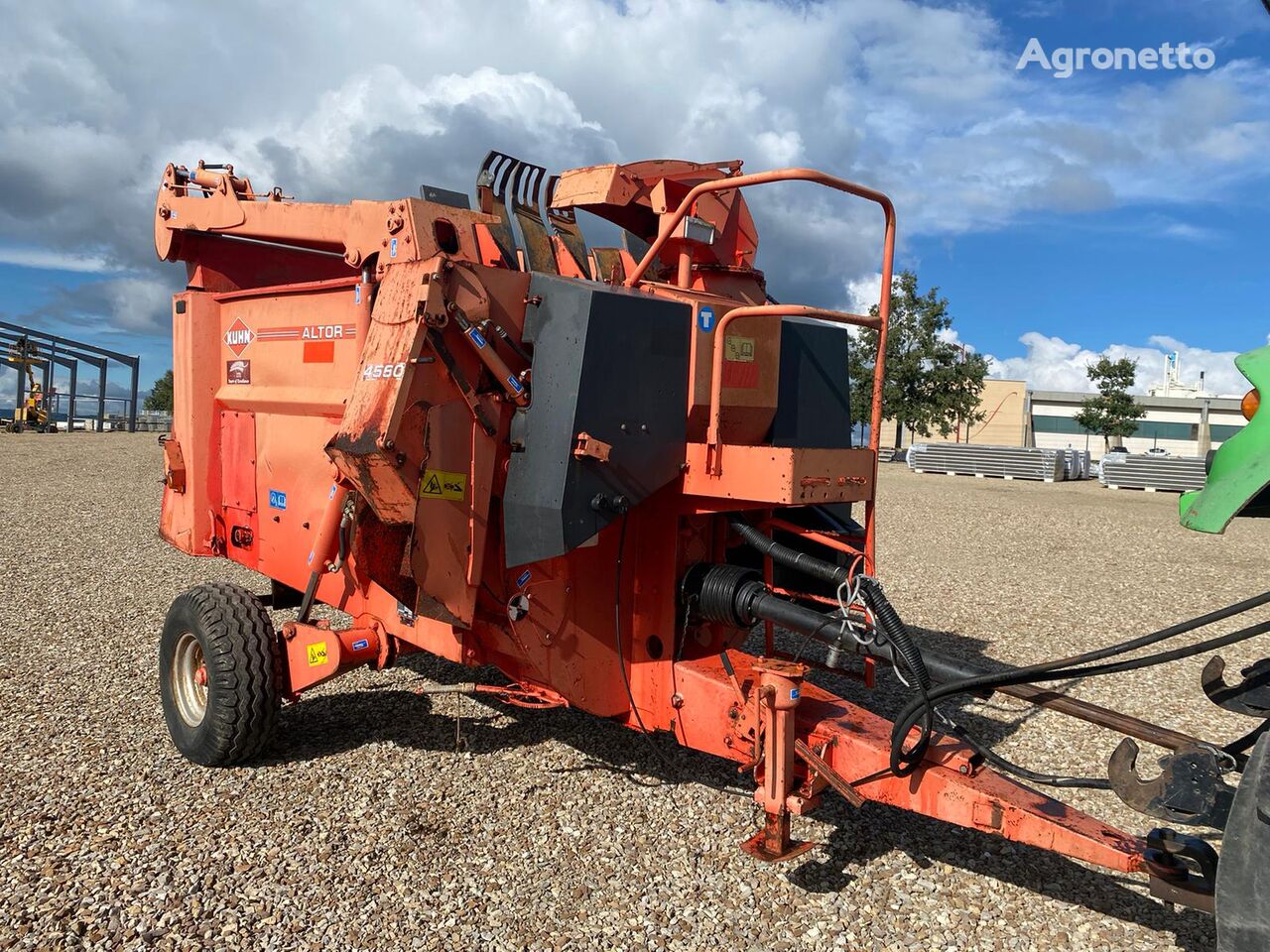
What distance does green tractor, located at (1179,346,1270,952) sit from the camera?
2.07 metres

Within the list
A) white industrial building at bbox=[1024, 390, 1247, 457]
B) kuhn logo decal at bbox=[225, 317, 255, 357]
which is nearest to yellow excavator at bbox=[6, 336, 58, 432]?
kuhn logo decal at bbox=[225, 317, 255, 357]

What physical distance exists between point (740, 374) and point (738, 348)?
0.38 feet

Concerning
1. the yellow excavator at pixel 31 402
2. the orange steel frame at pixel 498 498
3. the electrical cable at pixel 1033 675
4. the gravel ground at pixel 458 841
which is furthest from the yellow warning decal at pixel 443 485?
the yellow excavator at pixel 31 402

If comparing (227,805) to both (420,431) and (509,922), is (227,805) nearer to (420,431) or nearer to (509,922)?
(509,922)

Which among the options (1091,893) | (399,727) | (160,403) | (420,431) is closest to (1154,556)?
(1091,893)

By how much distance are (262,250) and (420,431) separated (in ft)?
9.33

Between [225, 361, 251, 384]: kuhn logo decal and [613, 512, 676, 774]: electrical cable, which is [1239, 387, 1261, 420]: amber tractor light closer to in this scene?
[613, 512, 676, 774]: electrical cable

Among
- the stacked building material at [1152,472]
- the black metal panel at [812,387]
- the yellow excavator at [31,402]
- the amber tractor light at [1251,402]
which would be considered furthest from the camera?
the yellow excavator at [31,402]

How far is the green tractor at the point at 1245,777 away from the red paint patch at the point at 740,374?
80.3 inches

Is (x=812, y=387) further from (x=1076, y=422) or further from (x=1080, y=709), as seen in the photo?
(x=1076, y=422)

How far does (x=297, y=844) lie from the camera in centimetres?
376

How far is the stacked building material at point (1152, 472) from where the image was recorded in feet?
76.5

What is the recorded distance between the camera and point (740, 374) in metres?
4.07

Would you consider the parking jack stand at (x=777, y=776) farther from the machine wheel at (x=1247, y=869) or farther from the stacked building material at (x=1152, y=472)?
the stacked building material at (x=1152, y=472)
